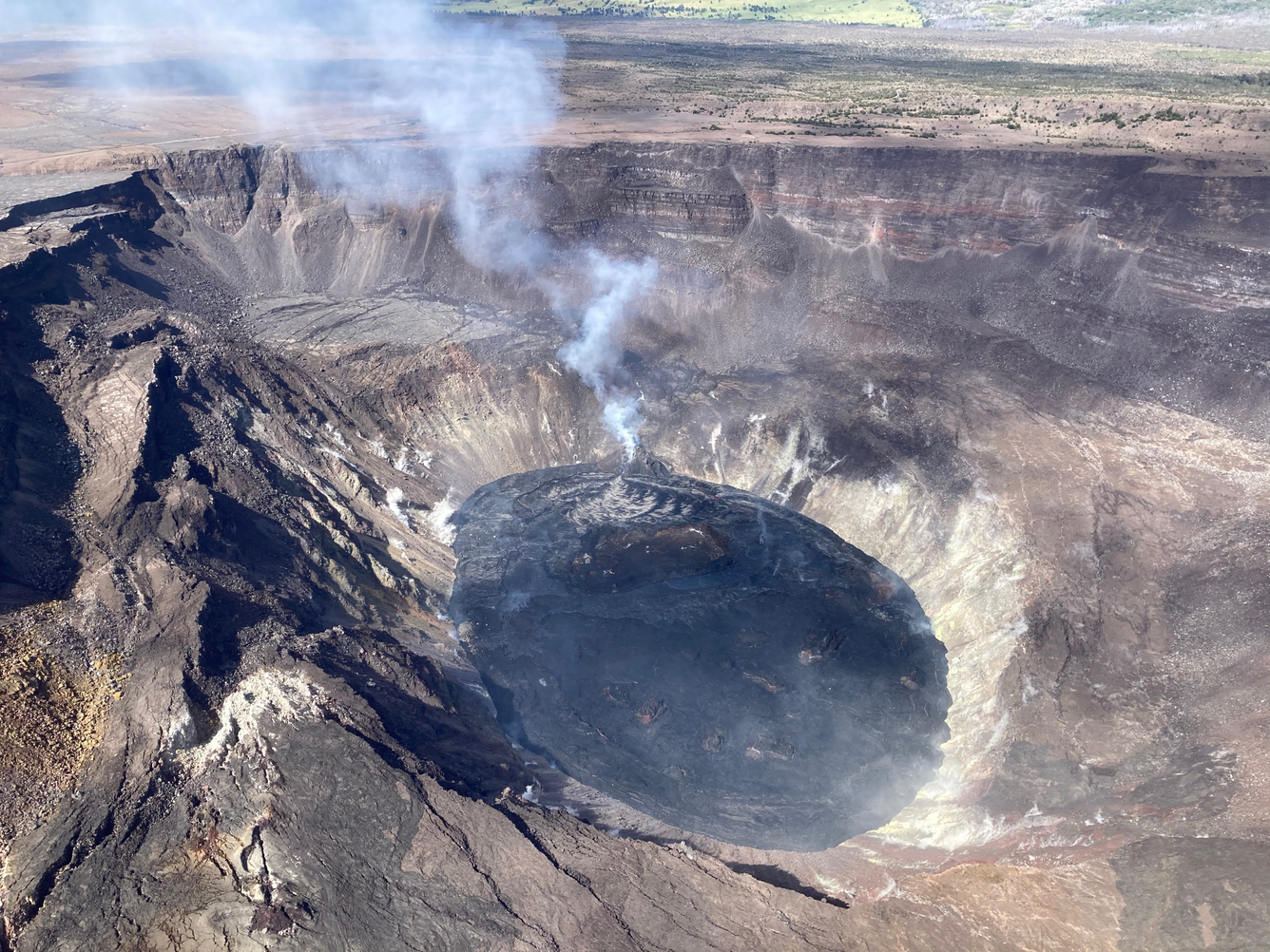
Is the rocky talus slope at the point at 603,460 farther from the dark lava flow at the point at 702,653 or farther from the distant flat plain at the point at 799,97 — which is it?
the distant flat plain at the point at 799,97

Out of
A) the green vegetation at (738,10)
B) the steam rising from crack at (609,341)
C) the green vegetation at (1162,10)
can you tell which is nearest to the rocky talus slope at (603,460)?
the steam rising from crack at (609,341)

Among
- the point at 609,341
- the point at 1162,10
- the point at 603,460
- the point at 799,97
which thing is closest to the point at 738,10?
the point at 1162,10

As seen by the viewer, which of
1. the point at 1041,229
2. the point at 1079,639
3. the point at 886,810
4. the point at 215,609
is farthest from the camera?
the point at 1041,229

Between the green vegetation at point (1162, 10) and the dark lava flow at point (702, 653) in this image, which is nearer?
the dark lava flow at point (702, 653)

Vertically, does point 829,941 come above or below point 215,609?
below

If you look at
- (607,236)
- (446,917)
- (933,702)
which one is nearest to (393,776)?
(446,917)

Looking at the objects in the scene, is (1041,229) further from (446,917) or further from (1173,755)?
(446,917)
